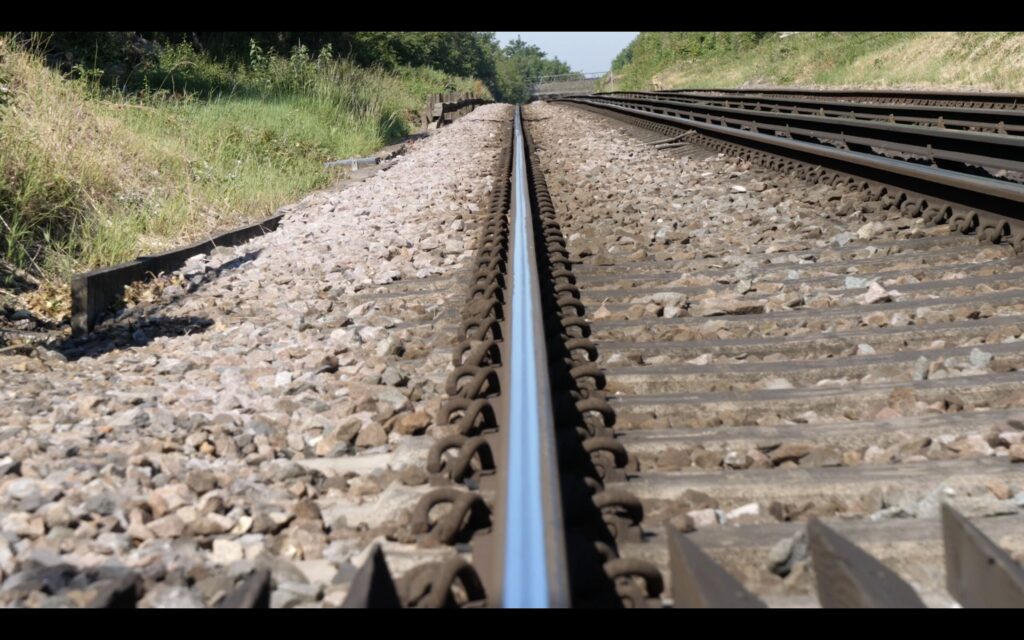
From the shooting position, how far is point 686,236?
18.5 feet

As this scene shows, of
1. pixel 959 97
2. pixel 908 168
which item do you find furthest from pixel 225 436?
pixel 959 97

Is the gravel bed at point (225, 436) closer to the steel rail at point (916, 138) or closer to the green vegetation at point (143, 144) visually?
the green vegetation at point (143, 144)

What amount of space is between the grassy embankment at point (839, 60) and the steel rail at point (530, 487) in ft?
68.1

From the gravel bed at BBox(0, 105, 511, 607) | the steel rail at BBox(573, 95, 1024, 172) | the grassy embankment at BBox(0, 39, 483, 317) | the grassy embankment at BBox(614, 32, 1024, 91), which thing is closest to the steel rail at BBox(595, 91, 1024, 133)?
the steel rail at BBox(573, 95, 1024, 172)

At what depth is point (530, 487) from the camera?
212cm

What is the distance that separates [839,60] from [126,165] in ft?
101

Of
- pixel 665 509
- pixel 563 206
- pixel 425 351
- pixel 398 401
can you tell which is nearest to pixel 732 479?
pixel 665 509

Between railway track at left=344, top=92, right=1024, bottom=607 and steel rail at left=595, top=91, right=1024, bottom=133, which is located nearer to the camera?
railway track at left=344, top=92, right=1024, bottom=607

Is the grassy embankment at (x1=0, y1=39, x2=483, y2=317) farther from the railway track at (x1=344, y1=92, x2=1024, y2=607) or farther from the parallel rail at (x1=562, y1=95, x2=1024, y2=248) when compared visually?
the parallel rail at (x1=562, y1=95, x2=1024, y2=248)

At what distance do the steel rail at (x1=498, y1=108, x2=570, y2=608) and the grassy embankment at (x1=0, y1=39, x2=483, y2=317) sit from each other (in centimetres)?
381

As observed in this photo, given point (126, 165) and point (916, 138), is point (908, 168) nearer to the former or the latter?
point (916, 138)

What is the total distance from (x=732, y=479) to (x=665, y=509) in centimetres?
24

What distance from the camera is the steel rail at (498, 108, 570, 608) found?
1.76 metres
